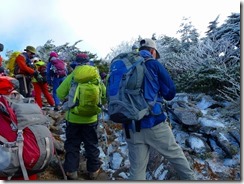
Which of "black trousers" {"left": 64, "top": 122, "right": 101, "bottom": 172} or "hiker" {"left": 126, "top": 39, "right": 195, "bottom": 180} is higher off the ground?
"hiker" {"left": 126, "top": 39, "right": 195, "bottom": 180}

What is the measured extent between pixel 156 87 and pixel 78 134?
178cm

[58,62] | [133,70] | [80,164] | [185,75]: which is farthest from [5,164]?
[185,75]

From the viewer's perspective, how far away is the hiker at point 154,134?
11.6 ft

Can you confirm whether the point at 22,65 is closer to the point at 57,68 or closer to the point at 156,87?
the point at 57,68

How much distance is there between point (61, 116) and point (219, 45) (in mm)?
4440

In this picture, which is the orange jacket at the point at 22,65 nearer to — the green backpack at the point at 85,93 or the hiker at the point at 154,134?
the green backpack at the point at 85,93

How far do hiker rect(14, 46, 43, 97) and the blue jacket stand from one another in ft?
13.5

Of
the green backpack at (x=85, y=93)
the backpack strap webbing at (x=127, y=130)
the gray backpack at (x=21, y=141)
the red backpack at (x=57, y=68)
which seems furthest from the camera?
the red backpack at (x=57, y=68)

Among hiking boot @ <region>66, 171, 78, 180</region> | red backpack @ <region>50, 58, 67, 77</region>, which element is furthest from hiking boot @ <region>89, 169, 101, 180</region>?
red backpack @ <region>50, 58, 67, 77</region>

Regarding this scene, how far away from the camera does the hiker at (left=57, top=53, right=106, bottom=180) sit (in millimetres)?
4688

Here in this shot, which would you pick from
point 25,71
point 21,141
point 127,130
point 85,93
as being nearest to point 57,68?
point 25,71

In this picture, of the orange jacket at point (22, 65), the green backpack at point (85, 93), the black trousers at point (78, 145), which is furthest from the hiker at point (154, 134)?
the orange jacket at point (22, 65)

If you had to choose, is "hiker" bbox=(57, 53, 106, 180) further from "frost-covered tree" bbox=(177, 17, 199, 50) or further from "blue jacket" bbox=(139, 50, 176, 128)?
"frost-covered tree" bbox=(177, 17, 199, 50)

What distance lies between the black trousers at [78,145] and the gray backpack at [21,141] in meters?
1.50
